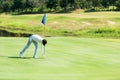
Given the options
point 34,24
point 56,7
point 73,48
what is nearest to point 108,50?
point 73,48

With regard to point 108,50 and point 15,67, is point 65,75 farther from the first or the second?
point 108,50

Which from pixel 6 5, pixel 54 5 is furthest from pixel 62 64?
pixel 6 5

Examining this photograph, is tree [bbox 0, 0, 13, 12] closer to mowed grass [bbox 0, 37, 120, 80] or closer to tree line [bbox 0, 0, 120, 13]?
tree line [bbox 0, 0, 120, 13]

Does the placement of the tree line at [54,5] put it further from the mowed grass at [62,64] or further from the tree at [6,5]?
the mowed grass at [62,64]

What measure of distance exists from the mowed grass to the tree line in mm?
103629

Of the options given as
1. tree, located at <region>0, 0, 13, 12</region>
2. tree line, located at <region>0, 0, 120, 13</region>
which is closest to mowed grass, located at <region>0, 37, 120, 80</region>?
tree line, located at <region>0, 0, 120, 13</region>

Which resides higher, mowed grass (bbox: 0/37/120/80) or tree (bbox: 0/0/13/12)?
mowed grass (bbox: 0/37/120/80)

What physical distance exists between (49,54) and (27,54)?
57.0 inches

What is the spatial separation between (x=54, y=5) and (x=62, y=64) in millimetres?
130918

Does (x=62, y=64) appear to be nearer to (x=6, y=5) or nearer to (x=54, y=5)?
(x=54, y=5)

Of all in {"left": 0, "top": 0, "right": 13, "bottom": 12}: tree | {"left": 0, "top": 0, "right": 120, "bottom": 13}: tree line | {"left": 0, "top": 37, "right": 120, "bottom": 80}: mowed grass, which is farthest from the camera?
{"left": 0, "top": 0, "right": 13, "bottom": 12}: tree

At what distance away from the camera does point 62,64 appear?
2006 centimetres

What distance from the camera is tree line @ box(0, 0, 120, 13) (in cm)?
14350

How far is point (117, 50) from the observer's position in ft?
87.8
